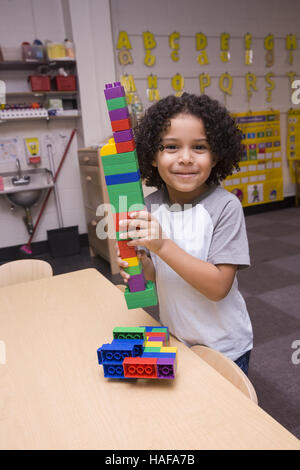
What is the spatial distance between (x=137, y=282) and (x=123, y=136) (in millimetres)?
305

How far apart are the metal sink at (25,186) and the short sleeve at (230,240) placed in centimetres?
296

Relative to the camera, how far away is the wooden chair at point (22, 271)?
1582mm

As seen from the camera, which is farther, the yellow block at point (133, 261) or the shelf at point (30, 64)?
the shelf at point (30, 64)

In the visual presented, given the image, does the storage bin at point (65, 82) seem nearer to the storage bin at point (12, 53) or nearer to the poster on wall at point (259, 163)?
the storage bin at point (12, 53)

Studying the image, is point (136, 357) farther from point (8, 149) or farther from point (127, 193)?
point (8, 149)

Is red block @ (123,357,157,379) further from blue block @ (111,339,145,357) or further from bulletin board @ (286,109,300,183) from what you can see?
bulletin board @ (286,109,300,183)

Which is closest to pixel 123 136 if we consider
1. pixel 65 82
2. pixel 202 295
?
pixel 202 295

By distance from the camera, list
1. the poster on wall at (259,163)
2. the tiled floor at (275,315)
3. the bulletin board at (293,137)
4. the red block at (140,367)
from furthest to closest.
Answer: the bulletin board at (293,137), the poster on wall at (259,163), the tiled floor at (275,315), the red block at (140,367)

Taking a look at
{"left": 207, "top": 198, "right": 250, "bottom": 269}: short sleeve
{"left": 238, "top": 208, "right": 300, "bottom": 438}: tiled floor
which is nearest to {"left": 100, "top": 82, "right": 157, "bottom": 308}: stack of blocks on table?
{"left": 207, "top": 198, "right": 250, "bottom": 269}: short sleeve

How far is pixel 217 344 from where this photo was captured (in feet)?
3.03

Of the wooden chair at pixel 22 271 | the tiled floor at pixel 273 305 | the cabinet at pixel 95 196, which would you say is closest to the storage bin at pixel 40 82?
the cabinet at pixel 95 196

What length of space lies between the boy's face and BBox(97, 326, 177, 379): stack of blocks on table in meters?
0.35
